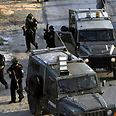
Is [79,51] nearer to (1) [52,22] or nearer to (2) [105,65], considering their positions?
(2) [105,65]

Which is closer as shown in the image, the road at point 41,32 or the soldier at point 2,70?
the road at point 41,32

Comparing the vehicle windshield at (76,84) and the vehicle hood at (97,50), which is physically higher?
the vehicle hood at (97,50)

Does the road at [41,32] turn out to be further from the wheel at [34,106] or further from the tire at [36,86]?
the tire at [36,86]

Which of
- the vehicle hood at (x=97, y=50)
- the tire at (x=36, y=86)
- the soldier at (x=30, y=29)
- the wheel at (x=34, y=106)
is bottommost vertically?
the wheel at (x=34, y=106)

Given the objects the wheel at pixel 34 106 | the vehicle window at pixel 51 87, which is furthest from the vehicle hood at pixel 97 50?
the vehicle window at pixel 51 87

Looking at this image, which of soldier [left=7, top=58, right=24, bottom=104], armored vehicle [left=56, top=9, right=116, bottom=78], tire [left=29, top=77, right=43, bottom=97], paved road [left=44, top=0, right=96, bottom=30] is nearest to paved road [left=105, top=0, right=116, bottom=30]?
paved road [left=44, top=0, right=96, bottom=30]

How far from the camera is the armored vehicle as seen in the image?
45.9ft

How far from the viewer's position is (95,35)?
14844 mm

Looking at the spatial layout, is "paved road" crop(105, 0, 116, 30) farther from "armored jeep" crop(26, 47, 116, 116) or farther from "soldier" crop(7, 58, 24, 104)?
"armored jeep" crop(26, 47, 116, 116)

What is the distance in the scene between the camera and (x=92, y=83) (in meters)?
9.91

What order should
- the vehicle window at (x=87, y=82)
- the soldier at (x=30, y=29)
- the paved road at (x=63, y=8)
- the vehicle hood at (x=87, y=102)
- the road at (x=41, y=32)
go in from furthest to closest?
the paved road at (x=63, y=8), the soldier at (x=30, y=29), the road at (x=41, y=32), the vehicle window at (x=87, y=82), the vehicle hood at (x=87, y=102)

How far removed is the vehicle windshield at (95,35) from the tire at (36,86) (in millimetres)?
4841

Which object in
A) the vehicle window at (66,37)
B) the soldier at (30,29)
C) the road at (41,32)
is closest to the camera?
the road at (41,32)

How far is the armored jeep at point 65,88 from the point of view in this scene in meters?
9.03
